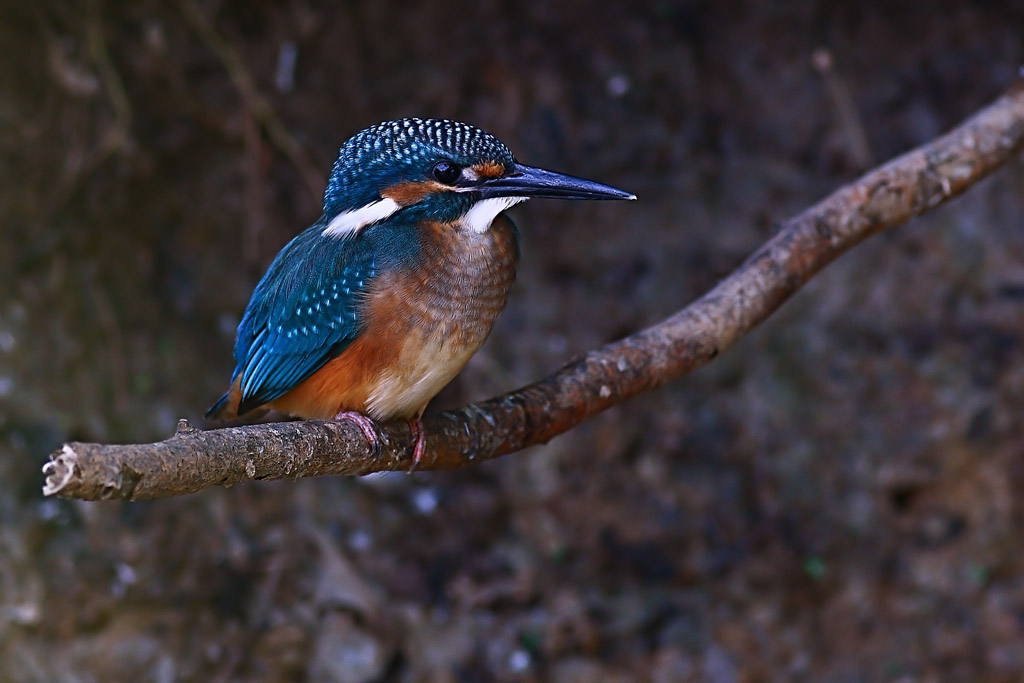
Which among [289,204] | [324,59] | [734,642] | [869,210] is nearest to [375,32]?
[324,59]

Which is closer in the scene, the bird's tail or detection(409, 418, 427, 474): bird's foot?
detection(409, 418, 427, 474): bird's foot

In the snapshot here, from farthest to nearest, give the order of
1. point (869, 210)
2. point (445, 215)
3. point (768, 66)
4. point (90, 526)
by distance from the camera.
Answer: point (768, 66) < point (90, 526) < point (869, 210) < point (445, 215)

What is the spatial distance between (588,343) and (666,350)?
4.50 feet

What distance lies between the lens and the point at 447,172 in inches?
74.5

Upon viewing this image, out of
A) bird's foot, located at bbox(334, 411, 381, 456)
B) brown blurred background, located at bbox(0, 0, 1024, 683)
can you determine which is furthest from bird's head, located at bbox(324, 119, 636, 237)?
brown blurred background, located at bbox(0, 0, 1024, 683)

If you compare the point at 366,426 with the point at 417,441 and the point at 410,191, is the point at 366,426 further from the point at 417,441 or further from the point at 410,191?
the point at 410,191

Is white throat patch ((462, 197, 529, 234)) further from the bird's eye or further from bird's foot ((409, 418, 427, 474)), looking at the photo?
bird's foot ((409, 418, 427, 474))

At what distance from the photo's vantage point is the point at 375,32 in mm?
3393

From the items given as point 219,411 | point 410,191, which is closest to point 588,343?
point 219,411

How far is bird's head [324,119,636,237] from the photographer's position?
6.17 feet

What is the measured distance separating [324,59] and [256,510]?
1456mm

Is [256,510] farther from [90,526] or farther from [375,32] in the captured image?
[375,32]

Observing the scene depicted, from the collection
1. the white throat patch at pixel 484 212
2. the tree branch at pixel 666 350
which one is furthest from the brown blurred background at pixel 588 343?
the white throat patch at pixel 484 212

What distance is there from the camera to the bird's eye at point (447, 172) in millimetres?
1882
